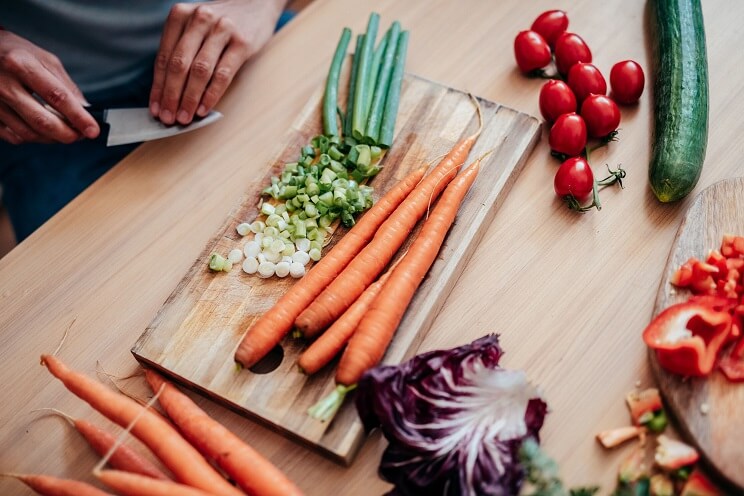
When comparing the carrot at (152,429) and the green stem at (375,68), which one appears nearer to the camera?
the carrot at (152,429)

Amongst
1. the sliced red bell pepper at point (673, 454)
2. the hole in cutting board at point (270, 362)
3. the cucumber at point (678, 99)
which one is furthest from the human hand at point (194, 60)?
the sliced red bell pepper at point (673, 454)

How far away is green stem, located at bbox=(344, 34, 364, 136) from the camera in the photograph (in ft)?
6.04

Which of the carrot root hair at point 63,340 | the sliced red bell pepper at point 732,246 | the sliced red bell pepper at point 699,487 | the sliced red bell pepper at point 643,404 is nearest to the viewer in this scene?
the sliced red bell pepper at point 699,487

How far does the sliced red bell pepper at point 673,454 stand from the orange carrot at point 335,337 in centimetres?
69

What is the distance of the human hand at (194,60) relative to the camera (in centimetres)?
184

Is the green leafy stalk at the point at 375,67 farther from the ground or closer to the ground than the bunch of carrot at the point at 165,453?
farther from the ground

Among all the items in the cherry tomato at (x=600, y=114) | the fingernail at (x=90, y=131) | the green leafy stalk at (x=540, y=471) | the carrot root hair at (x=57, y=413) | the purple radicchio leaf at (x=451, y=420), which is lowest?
the carrot root hair at (x=57, y=413)

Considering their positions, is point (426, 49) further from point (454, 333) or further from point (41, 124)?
point (41, 124)

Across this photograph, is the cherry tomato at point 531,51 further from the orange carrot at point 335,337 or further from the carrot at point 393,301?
the orange carrot at point 335,337

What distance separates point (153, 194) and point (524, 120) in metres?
1.12

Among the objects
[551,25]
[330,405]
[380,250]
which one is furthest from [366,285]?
[551,25]

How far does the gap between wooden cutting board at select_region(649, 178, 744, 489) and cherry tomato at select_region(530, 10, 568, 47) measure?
2.36ft

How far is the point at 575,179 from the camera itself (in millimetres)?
1608

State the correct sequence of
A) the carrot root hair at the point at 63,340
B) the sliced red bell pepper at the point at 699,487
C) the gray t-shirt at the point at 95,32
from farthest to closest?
the gray t-shirt at the point at 95,32 < the carrot root hair at the point at 63,340 < the sliced red bell pepper at the point at 699,487
